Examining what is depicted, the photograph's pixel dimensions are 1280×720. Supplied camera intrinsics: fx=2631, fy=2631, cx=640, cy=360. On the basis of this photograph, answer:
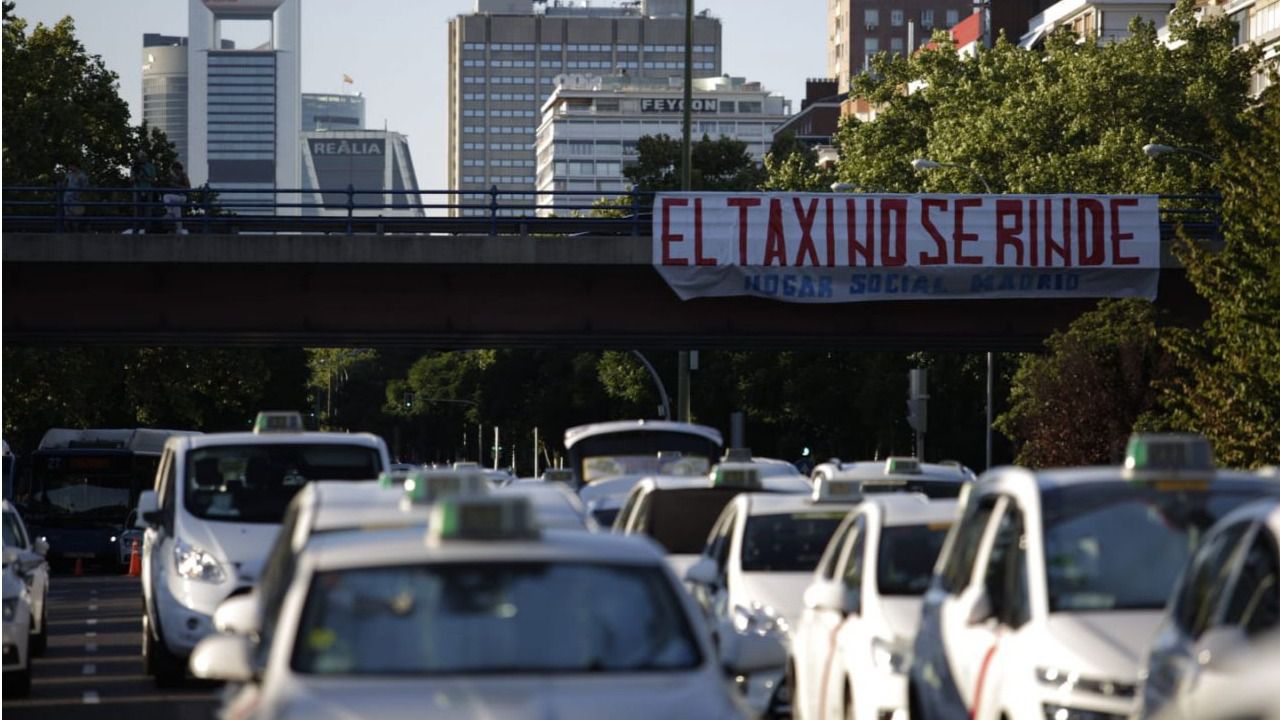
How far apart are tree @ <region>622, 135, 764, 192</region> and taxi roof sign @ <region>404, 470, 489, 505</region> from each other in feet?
261

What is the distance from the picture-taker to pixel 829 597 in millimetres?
12141

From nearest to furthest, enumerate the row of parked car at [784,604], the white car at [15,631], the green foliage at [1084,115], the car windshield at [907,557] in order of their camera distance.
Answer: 1. the row of parked car at [784,604]
2. the car windshield at [907,557]
3. the white car at [15,631]
4. the green foliage at [1084,115]

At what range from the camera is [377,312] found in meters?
44.2

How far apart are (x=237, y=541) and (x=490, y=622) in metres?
10.5

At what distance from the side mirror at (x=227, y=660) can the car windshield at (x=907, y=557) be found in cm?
506

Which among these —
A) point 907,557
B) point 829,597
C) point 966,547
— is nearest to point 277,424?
point 907,557

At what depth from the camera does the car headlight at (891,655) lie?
1197 cm

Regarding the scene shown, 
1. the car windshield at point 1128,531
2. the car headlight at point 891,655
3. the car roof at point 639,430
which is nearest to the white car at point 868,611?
the car headlight at point 891,655

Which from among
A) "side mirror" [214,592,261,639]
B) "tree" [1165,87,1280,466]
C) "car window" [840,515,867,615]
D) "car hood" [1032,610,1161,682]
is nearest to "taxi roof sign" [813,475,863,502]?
"car window" [840,515,867,615]

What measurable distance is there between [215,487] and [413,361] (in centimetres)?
17055

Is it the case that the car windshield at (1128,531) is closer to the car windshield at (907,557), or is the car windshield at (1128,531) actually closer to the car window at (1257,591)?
the car window at (1257,591)

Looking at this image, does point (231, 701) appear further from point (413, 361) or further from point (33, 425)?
point (413, 361)

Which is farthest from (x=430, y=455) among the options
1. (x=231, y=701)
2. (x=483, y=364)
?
(x=231, y=701)

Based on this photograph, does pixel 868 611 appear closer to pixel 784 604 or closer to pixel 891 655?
pixel 891 655
